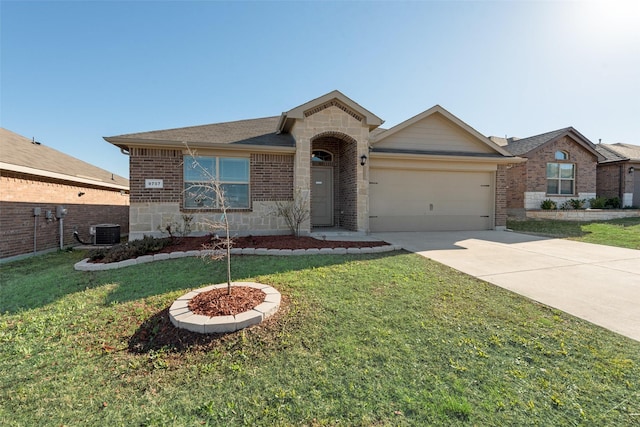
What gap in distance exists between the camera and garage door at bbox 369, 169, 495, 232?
9898 mm

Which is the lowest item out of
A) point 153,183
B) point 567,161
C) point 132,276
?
point 132,276

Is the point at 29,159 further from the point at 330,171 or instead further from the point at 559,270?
the point at 559,270

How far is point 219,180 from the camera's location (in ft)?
27.6

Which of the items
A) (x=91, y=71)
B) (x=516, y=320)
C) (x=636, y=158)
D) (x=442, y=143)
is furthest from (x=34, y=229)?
(x=636, y=158)

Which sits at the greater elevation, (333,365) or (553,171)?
(553,171)

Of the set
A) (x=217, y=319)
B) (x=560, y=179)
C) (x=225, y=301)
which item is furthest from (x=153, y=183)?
(x=560, y=179)

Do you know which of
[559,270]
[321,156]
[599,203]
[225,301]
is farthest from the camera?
[599,203]

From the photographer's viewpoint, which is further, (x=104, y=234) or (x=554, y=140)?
(x=554, y=140)

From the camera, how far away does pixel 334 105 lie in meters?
8.77

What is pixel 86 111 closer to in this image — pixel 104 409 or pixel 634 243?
pixel 104 409

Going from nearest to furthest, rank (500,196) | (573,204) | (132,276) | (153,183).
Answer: (132,276) < (153,183) < (500,196) < (573,204)

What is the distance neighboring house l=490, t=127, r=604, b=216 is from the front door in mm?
10586

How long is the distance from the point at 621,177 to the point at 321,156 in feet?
62.2

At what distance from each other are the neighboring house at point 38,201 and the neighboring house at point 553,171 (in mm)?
19215
